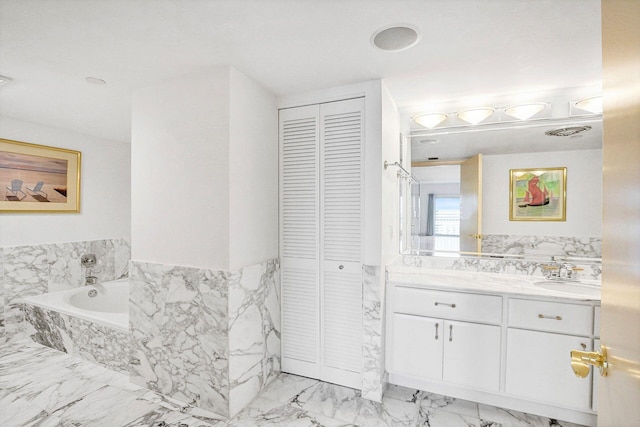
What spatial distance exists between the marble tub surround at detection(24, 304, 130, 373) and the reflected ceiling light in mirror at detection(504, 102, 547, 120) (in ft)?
11.1

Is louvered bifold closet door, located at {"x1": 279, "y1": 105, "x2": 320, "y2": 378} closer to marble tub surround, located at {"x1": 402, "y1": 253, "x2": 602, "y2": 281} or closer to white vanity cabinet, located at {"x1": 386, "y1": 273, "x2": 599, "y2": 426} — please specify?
white vanity cabinet, located at {"x1": 386, "y1": 273, "x2": 599, "y2": 426}

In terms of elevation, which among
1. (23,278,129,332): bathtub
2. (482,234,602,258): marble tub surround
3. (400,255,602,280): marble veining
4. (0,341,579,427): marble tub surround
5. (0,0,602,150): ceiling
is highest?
(0,0,602,150): ceiling

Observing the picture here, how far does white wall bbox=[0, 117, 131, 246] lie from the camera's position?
115 inches

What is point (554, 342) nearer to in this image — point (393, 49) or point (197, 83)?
point (393, 49)

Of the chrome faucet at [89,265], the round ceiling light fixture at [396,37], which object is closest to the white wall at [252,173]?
the round ceiling light fixture at [396,37]

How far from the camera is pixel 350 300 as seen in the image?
2.23 m

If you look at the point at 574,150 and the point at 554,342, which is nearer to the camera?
the point at 554,342

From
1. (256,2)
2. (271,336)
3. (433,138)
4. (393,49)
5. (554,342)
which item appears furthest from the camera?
(433,138)

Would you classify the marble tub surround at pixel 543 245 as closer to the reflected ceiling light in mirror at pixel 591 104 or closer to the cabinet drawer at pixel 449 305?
the cabinet drawer at pixel 449 305

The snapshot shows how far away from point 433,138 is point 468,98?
1.29 feet

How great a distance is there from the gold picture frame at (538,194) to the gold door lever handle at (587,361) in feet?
5.70

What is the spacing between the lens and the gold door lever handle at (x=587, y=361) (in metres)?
0.80

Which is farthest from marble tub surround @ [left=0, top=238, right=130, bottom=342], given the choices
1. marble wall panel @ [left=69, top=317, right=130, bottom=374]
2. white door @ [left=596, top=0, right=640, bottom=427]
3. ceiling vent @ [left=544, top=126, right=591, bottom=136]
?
ceiling vent @ [left=544, top=126, right=591, bottom=136]

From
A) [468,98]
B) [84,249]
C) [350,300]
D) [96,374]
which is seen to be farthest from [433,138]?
[84,249]
